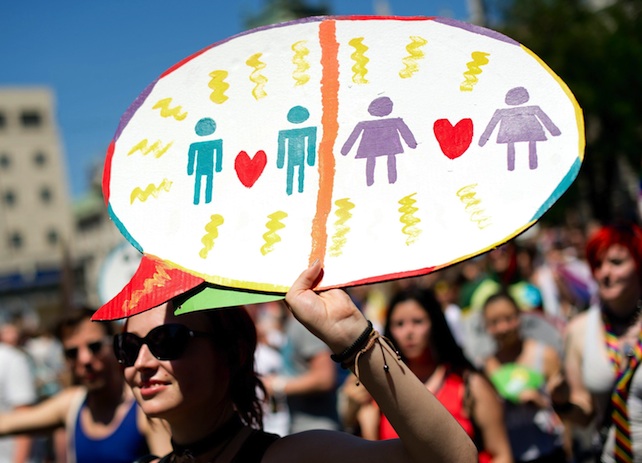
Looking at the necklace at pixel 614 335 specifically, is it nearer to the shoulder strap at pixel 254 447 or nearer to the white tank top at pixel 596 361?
the white tank top at pixel 596 361

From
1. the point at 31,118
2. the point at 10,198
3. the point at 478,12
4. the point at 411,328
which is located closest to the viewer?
the point at 411,328

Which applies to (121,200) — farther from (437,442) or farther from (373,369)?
(437,442)

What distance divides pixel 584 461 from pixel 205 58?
4384mm

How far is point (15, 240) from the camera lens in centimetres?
6775

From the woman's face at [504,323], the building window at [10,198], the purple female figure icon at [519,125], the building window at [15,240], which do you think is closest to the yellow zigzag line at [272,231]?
the purple female figure icon at [519,125]

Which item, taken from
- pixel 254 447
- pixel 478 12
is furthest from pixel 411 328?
pixel 478 12

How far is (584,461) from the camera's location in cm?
523

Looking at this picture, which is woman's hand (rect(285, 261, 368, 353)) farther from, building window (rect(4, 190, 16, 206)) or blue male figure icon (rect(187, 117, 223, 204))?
building window (rect(4, 190, 16, 206))

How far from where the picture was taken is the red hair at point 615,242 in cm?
338

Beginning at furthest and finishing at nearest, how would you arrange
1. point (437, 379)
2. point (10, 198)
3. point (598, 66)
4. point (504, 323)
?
point (10, 198), point (598, 66), point (504, 323), point (437, 379)

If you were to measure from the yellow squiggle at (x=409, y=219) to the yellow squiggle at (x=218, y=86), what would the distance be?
52 cm

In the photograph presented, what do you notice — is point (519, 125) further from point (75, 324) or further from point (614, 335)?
point (75, 324)

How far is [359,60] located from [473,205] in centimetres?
47

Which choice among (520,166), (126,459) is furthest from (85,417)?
(520,166)
